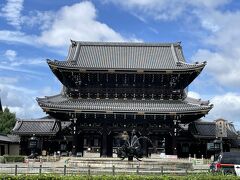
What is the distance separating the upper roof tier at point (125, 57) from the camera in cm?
5212

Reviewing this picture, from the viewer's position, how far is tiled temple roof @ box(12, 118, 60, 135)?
59881mm

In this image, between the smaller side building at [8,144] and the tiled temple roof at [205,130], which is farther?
the smaller side building at [8,144]

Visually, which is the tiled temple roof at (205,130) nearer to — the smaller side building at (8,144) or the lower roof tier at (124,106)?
the lower roof tier at (124,106)

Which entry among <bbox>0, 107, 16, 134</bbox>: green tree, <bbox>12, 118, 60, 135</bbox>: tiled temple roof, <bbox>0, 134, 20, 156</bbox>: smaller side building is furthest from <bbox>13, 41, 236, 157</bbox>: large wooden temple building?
<bbox>0, 107, 16, 134</bbox>: green tree

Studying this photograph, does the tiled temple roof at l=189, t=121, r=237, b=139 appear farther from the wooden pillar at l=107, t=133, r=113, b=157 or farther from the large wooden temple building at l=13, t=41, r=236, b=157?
the wooden pillar at l=107, t=133, r=113, b=157

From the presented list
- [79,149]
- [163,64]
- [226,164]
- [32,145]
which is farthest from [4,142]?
[226,164]

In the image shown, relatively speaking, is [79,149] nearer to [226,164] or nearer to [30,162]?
[30,162]

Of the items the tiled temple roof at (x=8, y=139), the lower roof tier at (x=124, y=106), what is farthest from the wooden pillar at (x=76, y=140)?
the tiled temple roof at (x=8, y=139)

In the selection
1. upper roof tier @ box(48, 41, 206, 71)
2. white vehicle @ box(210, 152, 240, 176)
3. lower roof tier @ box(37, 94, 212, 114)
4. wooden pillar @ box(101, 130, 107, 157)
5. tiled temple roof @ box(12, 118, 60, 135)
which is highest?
upper roof tier @ box(48, 41, 206, 71)

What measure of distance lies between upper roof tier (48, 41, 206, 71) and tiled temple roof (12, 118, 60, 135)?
10941 millimetres

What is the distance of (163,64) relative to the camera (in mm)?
55062

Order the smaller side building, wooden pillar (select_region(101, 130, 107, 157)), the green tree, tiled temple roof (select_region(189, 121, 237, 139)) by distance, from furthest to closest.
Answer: the green tree → the smaller side building → tiled temple roof (select_region(189, 121, 237, 139)) → wooden pillar (select_region(101, 130, 107, 157))

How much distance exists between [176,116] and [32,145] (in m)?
20.1

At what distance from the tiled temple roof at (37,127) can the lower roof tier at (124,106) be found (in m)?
7.71
